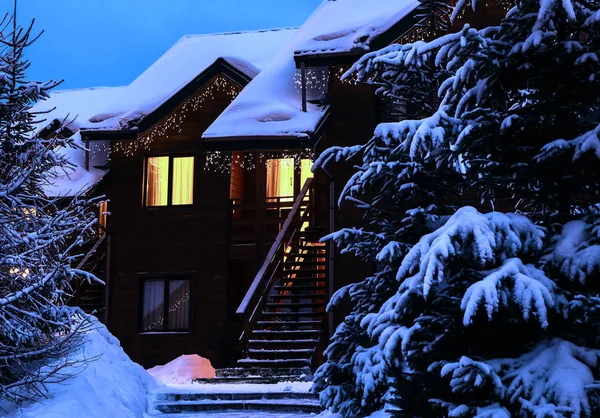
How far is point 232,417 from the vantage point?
11.8m

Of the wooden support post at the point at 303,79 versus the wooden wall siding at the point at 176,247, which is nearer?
the wooden support post at the point at 303,79

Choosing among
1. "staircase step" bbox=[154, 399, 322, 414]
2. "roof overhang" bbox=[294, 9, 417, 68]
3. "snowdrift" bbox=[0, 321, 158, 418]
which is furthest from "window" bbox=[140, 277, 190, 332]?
"staircase step" bbox=[154, 399, 322, 414]

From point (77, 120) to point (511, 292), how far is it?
65.7ft

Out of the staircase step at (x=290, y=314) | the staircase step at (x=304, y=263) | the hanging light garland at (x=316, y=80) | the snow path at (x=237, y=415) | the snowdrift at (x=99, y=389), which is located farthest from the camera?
the staircase step at (x=304, y=263)

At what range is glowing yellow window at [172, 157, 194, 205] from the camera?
21.8 m

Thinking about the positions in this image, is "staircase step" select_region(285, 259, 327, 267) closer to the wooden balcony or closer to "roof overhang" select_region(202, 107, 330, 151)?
the wooden balcony

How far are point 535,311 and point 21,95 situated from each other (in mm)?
6658

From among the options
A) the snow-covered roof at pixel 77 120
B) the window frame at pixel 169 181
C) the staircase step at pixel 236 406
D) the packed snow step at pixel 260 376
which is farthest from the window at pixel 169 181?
the staircase step at pixel 236 406

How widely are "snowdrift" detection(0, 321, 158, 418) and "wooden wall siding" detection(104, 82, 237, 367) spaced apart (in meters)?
7.58

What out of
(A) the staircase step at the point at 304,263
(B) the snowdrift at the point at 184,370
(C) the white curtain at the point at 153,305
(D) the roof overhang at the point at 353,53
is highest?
(D) the roof overhang at the point at 353,53

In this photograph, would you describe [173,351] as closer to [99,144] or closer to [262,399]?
[99,144]

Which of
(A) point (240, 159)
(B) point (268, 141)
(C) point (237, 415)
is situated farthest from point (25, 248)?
(A) point (240, 159)

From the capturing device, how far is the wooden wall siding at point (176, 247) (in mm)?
20906

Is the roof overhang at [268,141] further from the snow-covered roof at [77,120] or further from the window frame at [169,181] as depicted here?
the snow-covered roof at [77,120]
